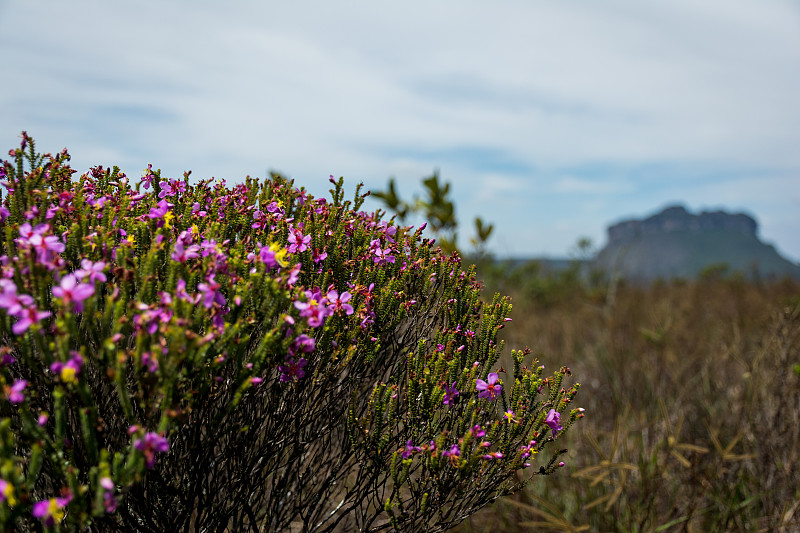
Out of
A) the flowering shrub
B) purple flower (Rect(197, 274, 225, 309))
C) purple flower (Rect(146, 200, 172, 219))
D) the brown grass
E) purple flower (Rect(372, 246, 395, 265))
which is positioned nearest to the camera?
the flowering shrub

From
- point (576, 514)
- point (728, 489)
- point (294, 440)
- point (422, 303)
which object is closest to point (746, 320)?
point (728, 489)

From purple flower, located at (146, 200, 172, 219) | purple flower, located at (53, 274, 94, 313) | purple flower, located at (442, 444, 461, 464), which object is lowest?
purple flower, located at (442, 444, 461, 464)

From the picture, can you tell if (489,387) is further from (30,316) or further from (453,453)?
(30,316)

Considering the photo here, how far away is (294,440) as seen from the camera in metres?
2.06

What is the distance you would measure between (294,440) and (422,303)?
0.84m

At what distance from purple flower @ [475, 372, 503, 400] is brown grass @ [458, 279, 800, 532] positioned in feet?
6.15

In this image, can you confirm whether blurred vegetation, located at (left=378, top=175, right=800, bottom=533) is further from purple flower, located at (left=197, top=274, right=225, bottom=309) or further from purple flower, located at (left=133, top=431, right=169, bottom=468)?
purple flower, located at (left=133, top=431, right=169, bottom=468)

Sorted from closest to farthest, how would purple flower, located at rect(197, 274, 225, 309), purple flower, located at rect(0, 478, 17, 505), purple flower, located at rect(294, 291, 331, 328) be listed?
purple flower, located at rect(0, 478, 17, 505)
purple flower, located at rect(197, 274, 225, 309)
purple flower, located at rect(294, 291, 331, 328)

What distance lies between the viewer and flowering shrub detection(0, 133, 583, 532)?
1.38 meters

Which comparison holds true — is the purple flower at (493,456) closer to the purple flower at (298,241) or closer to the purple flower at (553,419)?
the purple flower at (553,419)

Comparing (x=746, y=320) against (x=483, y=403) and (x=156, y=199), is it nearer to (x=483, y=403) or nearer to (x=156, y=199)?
(x=483, y=403)

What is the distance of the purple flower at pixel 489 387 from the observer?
2.01 m

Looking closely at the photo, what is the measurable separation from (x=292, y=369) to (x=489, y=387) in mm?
759

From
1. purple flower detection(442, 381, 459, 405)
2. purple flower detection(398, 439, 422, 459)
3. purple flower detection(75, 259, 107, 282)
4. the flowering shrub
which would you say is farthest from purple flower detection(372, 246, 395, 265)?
purple flower detection(75, 259, 107, 282)
